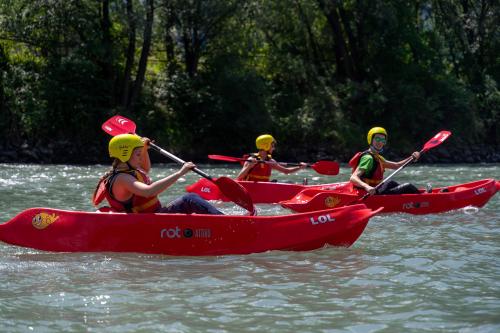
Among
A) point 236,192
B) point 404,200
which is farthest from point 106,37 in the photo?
point 236,192

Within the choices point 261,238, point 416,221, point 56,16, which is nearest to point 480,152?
point 56,16

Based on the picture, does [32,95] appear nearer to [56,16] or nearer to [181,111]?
[56,16]

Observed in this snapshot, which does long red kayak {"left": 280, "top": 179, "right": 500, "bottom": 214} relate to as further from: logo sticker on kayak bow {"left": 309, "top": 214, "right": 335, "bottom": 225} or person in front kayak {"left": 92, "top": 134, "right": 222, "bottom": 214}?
person in front kayak {"left": 92, "top": 134, "right": 222, "bottom": 214}

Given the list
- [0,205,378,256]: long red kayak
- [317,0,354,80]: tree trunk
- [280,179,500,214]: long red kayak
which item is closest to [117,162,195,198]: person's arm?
[0,205,378,256]: long red kayak

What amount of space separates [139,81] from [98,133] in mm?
2338

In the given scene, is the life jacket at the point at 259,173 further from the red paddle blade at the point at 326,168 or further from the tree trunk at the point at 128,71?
the tree trunk at the point at 128,71

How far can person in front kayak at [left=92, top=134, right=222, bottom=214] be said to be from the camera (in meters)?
5.87

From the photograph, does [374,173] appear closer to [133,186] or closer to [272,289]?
[133,186]

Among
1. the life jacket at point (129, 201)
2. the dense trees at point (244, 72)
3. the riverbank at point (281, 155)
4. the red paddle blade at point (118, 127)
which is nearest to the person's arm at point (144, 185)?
the life jacket at point (129, 201)

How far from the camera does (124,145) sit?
5.88 meters

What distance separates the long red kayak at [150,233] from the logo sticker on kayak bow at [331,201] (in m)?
2.45

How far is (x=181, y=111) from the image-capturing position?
944 inches

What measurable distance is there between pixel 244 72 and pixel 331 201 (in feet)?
50.9

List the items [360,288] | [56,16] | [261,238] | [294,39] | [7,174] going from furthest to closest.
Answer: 1. [294,39]
2. [56,16]
3. [7,174]
4. [261,238]
5. [360,288]
